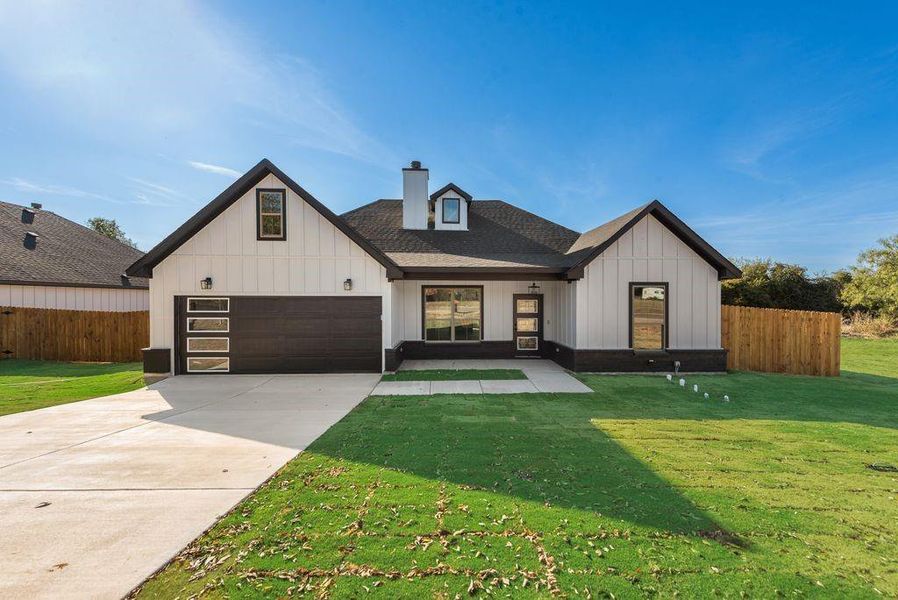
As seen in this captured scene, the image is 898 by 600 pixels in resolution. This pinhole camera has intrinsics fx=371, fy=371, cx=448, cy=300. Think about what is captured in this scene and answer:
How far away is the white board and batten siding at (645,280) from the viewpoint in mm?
9773

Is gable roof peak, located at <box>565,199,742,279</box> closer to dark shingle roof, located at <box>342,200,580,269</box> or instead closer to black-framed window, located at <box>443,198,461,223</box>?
dark shingle roof, located at <box>342,200,580,269</box>

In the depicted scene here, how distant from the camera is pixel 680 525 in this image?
119 inches

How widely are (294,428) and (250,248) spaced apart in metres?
5.87

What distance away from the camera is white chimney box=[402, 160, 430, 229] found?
542 inches

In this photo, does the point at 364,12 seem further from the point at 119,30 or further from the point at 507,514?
the point at 507,514

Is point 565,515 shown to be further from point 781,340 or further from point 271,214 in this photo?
point 781,340

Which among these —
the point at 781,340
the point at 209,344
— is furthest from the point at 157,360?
the point at 781,340

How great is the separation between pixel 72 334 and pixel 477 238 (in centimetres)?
1400

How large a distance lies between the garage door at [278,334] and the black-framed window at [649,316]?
6804 millimetres

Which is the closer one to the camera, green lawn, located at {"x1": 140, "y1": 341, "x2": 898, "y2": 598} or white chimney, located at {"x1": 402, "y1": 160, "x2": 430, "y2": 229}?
green lawn, located at {"x1": 140, "y1": 341, "x2": 898, "y2": 598}

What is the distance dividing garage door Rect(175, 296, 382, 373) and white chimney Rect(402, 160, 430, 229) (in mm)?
4924

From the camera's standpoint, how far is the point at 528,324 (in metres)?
12.2

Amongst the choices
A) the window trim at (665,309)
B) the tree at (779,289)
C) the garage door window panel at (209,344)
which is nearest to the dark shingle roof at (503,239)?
the window trim at (665,309)

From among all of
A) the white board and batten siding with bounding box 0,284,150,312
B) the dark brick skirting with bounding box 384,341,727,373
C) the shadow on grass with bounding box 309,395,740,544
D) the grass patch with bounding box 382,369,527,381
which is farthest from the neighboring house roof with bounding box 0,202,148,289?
the shadow on grass with bounding box 309,395,740,544
